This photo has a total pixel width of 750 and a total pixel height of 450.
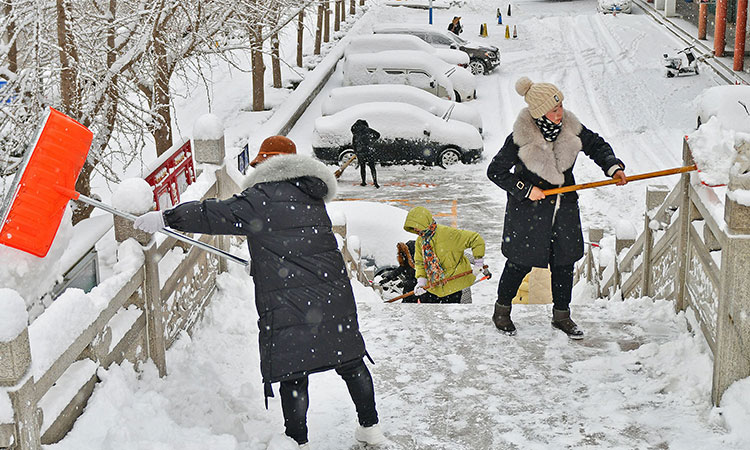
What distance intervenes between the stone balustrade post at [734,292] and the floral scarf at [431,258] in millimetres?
3451

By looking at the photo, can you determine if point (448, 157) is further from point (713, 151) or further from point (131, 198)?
point (131, 198)

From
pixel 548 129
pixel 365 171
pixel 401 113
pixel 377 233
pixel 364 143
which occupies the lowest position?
pixel 365 171

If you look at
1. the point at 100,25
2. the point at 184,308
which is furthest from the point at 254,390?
the point at 100,25

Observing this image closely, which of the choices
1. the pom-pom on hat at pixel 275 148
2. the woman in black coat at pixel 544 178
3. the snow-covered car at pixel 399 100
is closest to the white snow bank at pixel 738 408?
the woman in black coat at pixel 544 178

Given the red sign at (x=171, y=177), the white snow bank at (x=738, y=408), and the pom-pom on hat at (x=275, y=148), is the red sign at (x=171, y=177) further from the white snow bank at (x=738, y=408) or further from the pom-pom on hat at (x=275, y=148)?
the white snow bank at (x=738, y=408)

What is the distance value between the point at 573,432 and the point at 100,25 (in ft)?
30.2

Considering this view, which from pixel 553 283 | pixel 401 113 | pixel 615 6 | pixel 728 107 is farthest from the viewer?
pixel 615 6

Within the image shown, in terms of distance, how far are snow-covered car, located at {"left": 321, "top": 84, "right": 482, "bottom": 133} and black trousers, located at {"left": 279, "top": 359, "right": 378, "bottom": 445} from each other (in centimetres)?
1599

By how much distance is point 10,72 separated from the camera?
973cm

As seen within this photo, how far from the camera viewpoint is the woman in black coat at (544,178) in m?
5.93

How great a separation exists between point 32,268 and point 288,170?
1.38m

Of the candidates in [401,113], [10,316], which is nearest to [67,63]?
[10,316]

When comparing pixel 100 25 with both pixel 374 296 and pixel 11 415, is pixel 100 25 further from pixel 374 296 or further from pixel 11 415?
pixel 11 415

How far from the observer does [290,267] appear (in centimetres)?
459
